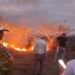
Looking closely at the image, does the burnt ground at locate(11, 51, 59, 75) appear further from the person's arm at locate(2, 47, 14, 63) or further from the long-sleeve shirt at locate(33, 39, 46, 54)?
the person's arm at locate(2, 47, 14, 63)

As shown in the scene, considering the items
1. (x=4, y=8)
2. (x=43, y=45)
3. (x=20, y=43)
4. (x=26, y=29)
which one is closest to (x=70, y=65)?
(x=43, y=45)

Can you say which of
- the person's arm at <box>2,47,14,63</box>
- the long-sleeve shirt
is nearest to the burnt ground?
the long-sleeve shirt

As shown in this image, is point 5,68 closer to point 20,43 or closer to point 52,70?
point 52,70

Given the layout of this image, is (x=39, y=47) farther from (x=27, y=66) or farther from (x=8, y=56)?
(x=8, y=56)

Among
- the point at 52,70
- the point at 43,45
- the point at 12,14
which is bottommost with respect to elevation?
the point at 52,70

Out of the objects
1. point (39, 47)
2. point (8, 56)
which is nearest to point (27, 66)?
point (39, 47)

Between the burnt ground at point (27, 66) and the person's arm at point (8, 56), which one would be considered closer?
the person's arm at point (8, 56)

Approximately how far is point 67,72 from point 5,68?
4.85 meters

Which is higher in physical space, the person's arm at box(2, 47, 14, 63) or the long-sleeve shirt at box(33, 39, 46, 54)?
the long-sleeve shirt at box(33, 39, 46, 54)

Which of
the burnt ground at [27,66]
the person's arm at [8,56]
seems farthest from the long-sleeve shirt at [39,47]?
the person's arm at [8,56]

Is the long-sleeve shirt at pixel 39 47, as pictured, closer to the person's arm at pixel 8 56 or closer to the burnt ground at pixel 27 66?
the burnt ground at pixel 27 66

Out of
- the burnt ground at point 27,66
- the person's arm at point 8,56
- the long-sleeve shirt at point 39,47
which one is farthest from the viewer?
the burnt ground at point 27,66

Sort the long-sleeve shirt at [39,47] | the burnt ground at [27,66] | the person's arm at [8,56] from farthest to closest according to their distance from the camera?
the burnt ground at [27,66] → the long-sleeve shirt at [39,47] → the person's arm at [8,56]

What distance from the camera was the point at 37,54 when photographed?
1361 centimetres
